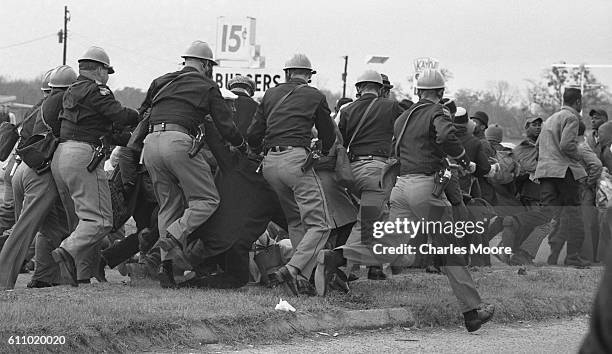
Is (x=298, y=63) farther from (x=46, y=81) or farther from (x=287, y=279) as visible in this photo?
(x=46, y=81)

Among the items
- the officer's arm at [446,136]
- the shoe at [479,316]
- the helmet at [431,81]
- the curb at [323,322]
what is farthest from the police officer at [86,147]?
the shoe at [479,316]

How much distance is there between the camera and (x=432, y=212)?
8.53m

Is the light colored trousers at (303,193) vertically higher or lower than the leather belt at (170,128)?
lower

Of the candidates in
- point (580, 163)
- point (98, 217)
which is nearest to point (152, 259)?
point (98, 217)

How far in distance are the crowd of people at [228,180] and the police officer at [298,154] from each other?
0.01 m

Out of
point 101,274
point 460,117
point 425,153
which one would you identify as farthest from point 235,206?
point 460,117

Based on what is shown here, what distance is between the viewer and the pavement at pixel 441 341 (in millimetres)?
7227

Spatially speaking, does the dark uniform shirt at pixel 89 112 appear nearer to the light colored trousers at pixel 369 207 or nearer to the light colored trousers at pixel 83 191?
the light colored trousers at pixel 83 191

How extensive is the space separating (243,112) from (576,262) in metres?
4.96

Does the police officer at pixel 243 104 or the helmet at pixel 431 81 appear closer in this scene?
the helmet at pixel 431 81

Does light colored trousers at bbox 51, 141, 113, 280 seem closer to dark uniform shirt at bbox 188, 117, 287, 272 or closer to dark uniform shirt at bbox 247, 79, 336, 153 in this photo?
dark uniform shirt at bbox 188, 117, 287, 272

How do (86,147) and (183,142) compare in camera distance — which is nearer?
(183,142)

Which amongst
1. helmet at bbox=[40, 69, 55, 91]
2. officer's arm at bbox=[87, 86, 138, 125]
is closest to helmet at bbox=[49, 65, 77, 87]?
helmet at bbox=[40, 69, 55, 91]

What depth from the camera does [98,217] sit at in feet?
29.2
